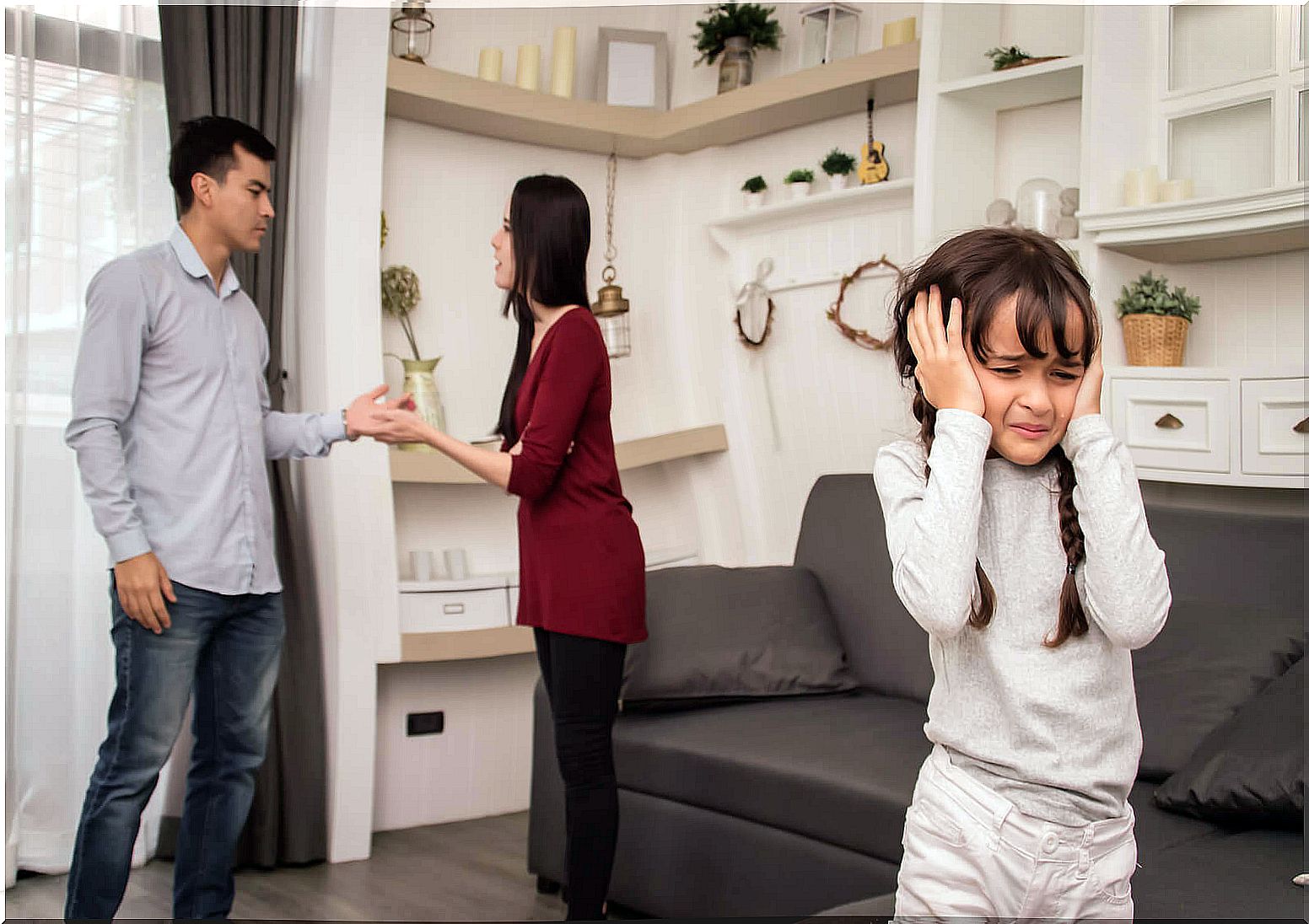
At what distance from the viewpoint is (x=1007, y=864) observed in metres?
0.93

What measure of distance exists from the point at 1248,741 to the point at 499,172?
2.11m

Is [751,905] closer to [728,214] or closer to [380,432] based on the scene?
[380,432]

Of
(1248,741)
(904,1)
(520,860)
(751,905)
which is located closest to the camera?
(1248,741)

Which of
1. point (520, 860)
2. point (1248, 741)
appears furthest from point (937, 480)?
point (520, 860)

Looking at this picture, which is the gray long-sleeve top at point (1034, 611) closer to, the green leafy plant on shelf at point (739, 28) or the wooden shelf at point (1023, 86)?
the wooden shelf at point (1023, 86)

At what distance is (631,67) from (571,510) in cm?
163

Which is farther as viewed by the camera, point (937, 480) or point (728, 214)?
point (728, 214)

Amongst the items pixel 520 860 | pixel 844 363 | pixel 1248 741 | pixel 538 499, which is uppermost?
pixel 844 363

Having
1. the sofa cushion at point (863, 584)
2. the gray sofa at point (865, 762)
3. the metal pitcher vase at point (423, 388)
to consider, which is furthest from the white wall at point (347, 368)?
the sofa cushion at point (863, 584)

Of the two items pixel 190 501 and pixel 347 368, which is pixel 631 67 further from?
pixel 190 501

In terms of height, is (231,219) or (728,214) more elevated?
(728,214)

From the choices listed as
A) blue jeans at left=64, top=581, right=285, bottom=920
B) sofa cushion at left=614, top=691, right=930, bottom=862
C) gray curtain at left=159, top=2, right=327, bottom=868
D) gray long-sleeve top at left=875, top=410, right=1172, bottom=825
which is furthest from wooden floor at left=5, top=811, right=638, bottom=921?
gray long-sleeve top at left=875, top=410, right=1172, bottom=825

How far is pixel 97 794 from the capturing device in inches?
71.1

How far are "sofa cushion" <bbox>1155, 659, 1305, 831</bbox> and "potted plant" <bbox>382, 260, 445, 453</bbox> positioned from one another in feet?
5.68
